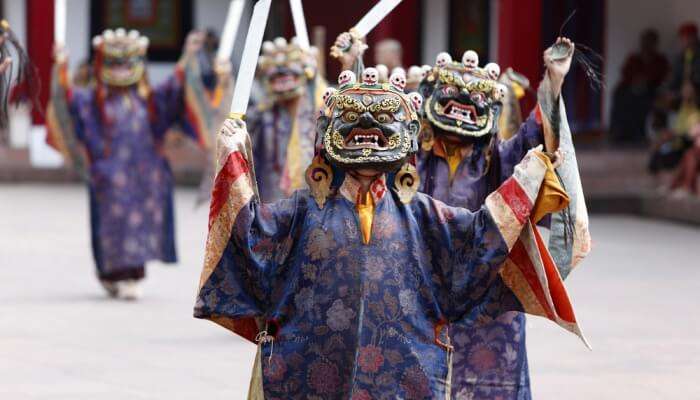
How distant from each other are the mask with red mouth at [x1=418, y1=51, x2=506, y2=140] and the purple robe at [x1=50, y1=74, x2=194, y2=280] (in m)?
4.87

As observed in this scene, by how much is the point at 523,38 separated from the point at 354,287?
12930mm

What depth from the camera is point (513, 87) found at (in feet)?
24.8

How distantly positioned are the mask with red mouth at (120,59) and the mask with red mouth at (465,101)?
481cm

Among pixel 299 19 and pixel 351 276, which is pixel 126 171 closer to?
pixel 299 19

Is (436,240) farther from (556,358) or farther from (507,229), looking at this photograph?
(556,358)

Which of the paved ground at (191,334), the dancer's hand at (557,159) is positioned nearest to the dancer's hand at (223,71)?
the paved ground at (191,334)

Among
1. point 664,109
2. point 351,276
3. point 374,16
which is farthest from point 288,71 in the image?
point 664,109

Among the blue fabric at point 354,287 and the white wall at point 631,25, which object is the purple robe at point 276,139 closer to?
the blue fabric at point 354,287

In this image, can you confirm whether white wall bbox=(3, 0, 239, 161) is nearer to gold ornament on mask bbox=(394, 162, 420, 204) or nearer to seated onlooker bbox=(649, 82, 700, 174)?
seated onlooker bbox=(649, 82, 700, 174)

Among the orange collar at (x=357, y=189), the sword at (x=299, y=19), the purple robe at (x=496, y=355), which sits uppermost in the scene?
the sword at (x=299, y=19)

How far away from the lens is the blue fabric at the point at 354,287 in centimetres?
513

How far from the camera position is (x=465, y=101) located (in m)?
6.31

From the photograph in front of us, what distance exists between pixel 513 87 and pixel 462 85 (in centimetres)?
131

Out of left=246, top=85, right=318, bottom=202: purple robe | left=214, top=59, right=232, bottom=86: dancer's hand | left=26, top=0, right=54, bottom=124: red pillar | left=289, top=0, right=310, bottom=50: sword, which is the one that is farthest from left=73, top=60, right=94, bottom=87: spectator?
left=289, top=0, right=310, bottom=50: sword
